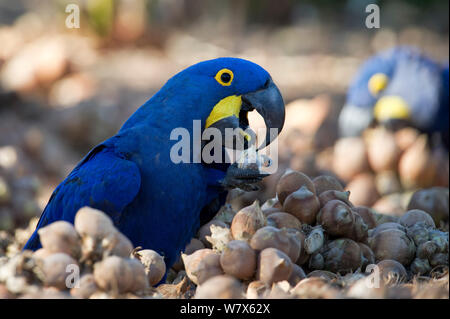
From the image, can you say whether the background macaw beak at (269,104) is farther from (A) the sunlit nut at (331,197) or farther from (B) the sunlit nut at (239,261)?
(B) the sunlit nut at (239,261)

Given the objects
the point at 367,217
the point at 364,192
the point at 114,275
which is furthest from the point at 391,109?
the point at 114,275

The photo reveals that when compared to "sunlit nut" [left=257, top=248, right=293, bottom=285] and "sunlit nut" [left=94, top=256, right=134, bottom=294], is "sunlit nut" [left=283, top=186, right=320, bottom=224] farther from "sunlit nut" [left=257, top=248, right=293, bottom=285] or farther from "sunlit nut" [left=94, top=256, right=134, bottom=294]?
"sunlit nut" [left=94, top=256, right=134, bottom=294]

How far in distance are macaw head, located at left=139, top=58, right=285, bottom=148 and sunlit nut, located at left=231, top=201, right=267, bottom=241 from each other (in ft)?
1.96

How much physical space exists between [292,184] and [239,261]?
53 centimetres

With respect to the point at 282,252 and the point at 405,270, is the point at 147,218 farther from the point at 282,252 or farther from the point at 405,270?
the point at 405,270

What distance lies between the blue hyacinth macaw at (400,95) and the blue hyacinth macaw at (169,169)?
232 cm

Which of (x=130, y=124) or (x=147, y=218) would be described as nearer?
(x=147, y=218)

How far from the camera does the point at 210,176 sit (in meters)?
2.17

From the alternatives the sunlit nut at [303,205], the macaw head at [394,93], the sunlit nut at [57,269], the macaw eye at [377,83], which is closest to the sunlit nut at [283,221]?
the sunlit nut at [303,205]

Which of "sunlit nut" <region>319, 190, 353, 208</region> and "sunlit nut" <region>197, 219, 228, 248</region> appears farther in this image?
"sunlit nut" <region>197, 219, 228, 248</region>

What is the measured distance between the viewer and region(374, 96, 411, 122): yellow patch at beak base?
443cm

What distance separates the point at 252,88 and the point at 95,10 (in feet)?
23.0

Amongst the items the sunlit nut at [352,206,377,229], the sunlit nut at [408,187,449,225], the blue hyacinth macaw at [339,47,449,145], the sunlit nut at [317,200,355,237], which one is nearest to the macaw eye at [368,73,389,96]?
the blue hyacinth macaw at [339,47,449,145]
